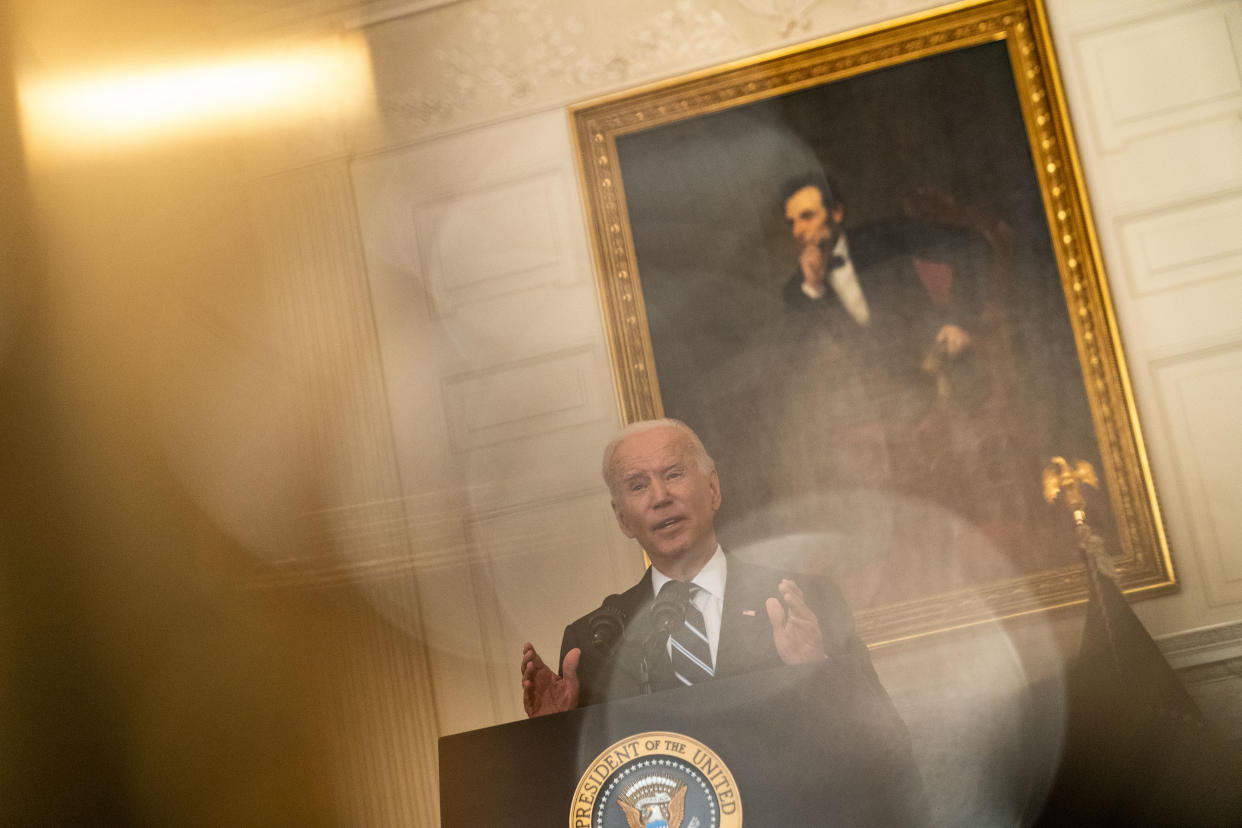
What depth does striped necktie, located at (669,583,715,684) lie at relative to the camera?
307 cm

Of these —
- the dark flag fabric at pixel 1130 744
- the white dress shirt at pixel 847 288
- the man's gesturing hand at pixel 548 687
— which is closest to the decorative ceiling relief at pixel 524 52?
the white dress shirt at pixel 847 288

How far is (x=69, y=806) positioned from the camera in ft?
9.71

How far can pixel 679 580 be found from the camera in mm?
3291

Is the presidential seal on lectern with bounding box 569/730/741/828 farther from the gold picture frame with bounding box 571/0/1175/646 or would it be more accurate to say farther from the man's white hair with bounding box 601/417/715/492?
the gold picture frame with bounding box 571/0/1175/646

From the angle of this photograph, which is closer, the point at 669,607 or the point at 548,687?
the point at 548,687

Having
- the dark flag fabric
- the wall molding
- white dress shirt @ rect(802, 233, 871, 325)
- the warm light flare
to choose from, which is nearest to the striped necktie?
the dark flag fabric

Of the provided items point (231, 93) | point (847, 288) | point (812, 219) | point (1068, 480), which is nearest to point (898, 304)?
point (847, 288)

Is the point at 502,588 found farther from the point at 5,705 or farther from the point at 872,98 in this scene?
the point at 872,98

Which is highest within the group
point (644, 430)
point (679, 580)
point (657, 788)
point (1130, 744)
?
point (644, 430)

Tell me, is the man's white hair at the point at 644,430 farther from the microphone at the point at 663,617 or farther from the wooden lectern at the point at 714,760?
the wooden lectern at the point at 714,760

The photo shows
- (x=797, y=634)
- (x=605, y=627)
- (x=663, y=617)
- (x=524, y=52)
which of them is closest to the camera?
(x=797, y=634)

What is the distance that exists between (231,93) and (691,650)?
119 inches

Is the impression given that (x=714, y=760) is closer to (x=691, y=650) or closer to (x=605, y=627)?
(x=691, y=650)

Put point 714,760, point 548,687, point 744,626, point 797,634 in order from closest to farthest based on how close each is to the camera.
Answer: point 714,760
point 797,634
point 548,687
point 744,626
